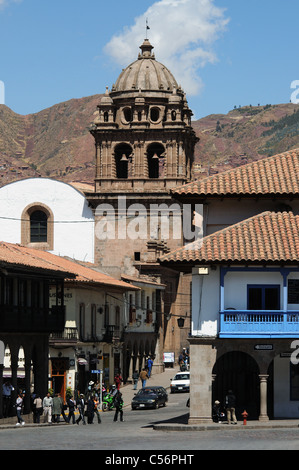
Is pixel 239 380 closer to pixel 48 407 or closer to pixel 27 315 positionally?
pixel 48 407

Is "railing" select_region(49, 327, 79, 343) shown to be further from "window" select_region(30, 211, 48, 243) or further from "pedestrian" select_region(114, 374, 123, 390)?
"window" select_region(30, 211, 48, 243)

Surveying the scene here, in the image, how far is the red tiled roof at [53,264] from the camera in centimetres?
5420

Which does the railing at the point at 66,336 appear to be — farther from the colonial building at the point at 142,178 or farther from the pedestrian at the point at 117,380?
the colonial building at the point at 142,178

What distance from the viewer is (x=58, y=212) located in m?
99.4

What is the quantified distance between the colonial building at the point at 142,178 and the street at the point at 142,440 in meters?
47.8

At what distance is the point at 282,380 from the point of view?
4475 centimetres

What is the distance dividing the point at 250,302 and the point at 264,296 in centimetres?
57

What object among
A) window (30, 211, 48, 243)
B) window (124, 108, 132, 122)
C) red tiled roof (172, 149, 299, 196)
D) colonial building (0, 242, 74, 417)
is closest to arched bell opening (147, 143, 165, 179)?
window (124, 108, 132, 122)

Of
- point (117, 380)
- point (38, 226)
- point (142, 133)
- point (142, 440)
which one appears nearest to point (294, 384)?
point (142, 440)

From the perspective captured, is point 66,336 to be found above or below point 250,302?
below

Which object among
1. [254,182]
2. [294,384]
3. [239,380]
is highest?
[254,182]

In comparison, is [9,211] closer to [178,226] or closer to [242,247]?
[178,226]

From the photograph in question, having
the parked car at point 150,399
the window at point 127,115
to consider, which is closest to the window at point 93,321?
the parked car at point 150,399
